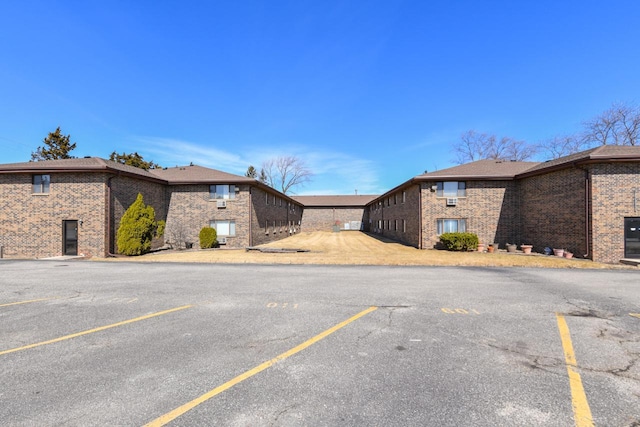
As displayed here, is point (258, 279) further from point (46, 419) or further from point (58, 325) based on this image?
point (46, 419)

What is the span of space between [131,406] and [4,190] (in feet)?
78.1

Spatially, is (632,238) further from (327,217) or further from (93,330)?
(327,217)

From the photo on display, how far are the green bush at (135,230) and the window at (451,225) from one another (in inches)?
792

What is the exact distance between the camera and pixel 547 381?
3.60 metres

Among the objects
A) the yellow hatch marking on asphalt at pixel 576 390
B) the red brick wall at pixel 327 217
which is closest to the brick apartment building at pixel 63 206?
the yellow hatch marking on asphalt at pixel 576 390

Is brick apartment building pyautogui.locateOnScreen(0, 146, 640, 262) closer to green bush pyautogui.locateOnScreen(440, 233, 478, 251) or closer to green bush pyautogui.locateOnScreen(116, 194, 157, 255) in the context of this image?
green bush pyautogui.locateOnScreen(116, 194, 157, 255)

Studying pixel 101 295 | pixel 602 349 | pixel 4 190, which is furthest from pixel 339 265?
pixel 4 190

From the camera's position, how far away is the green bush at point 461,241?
1981 cm

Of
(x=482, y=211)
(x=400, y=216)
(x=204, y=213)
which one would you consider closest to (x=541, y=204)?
(x=482, y=211)

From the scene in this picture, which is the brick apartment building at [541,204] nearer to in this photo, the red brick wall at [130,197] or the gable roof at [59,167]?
the red brick wall at [130,197]

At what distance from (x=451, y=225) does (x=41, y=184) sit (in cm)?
2748

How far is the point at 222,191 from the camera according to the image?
77.2 ft

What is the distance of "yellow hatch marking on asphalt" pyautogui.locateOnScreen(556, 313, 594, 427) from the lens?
289 cm

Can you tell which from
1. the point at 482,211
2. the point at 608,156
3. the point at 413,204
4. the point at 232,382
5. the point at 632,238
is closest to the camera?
the point at 232,382
